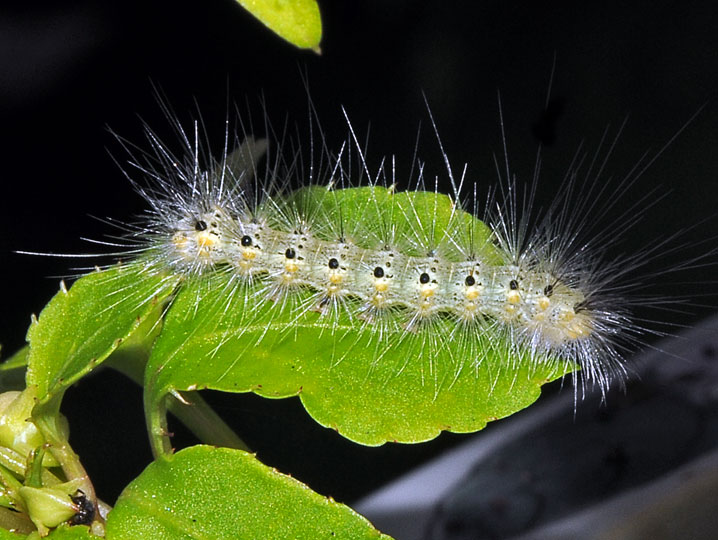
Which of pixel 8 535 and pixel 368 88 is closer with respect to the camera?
pixel 8 535

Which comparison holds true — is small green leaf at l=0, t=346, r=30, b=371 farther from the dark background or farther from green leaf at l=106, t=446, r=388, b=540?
the dark background

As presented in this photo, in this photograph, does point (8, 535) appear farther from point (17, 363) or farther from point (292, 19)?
point (292, 19)

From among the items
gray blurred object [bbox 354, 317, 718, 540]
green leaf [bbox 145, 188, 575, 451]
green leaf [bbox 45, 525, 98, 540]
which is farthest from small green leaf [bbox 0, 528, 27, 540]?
gray blurred object [bbox 354, 317, 718, 540]

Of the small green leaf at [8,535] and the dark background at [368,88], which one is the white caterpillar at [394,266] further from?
the dark background at [368,88]

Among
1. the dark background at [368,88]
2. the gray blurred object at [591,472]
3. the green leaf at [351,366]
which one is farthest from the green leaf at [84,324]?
the dark background at [368,88]

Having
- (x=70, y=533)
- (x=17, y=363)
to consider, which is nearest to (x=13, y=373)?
(x=17, y=363)

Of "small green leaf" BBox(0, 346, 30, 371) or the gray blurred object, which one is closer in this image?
"small green leaf" BBox(0, 346, 30, 371)

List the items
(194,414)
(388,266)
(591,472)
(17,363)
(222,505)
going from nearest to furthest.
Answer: (222,505) < (194,414) < (17,363) < (388,266) < (591,472)
